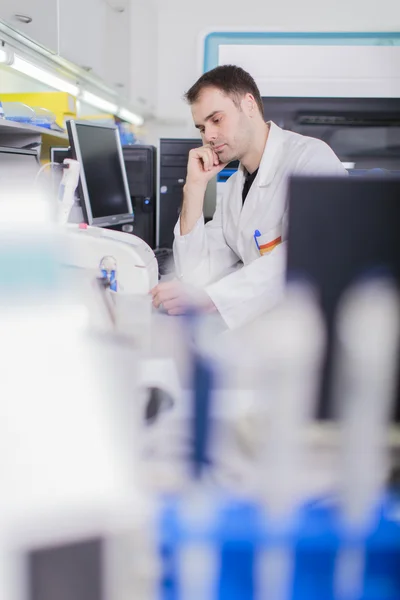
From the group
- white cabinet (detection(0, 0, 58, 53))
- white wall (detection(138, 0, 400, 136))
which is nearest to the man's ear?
white cabinet (detection(0, 0, 58, 53))

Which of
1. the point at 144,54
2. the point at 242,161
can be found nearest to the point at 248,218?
the point at 242,161

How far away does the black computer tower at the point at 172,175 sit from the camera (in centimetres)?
263

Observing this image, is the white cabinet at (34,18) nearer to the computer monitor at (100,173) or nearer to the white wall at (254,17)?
the computer monitor at (100,173)

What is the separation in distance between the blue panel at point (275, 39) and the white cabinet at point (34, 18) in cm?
81

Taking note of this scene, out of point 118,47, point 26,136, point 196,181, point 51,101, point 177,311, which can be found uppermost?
point 118,47

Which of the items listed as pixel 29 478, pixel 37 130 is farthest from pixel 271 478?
pixel 37 130

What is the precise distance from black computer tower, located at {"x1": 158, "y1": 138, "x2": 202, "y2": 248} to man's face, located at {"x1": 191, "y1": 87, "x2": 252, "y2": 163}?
0.81m

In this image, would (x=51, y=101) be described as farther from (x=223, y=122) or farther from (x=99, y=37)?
(x=223, y=122)

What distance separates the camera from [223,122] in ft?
5.87

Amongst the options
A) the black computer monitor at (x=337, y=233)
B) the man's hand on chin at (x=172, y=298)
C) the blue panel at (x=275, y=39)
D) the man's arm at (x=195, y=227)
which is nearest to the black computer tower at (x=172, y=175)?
the blue panel at (x=275, y=39)

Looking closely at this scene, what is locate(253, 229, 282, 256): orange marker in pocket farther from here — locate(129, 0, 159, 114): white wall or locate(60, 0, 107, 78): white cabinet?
locate(129, 0, 159, 114): white wall

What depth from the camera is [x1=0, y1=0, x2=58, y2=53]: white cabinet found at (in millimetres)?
2262

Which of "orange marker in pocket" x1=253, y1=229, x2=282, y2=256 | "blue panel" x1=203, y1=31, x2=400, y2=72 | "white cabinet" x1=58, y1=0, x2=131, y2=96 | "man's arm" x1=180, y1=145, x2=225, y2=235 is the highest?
"white cabinet" x1=58, y1=0, x2=131, y2=96

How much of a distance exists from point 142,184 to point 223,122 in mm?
925
